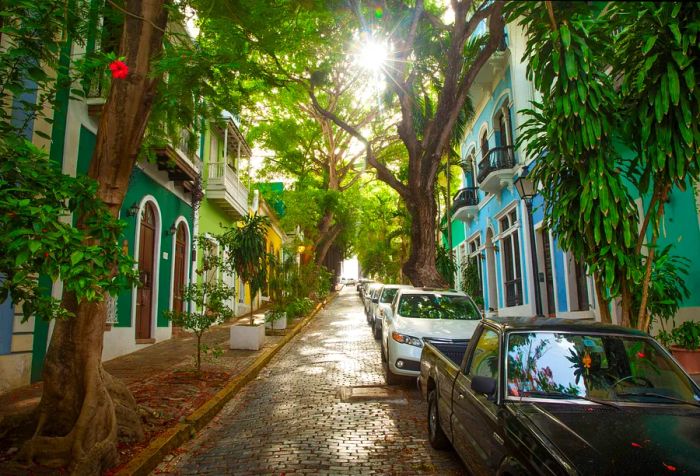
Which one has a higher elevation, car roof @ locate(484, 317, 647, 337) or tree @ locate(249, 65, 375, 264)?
tree @ locate(249, 65, 375, 264)

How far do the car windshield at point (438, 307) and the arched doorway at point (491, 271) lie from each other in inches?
439

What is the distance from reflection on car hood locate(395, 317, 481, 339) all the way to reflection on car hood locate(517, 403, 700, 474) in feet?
14.7

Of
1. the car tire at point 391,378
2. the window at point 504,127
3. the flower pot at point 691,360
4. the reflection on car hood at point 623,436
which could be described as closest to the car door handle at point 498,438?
the reflection on car hood at point 623,436

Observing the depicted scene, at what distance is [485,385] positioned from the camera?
3402 millimetres

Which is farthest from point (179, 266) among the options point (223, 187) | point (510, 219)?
point (510, 219)

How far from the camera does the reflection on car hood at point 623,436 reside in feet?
7.60

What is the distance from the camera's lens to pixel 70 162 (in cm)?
891

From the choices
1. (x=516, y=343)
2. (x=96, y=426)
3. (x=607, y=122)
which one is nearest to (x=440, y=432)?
(x=516, y=343)

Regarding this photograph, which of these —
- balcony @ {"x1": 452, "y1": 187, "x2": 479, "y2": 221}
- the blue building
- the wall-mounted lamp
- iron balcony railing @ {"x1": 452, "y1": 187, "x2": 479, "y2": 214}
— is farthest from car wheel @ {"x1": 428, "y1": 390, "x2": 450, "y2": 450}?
iron balcony railing @ {"x1": 452, "y1": 187, "x2": 479, "y2": 214}

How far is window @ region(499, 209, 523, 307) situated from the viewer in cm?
1655

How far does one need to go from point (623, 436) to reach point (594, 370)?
0.85 m

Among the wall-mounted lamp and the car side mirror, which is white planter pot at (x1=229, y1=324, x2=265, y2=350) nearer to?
the wall-mounted lamp

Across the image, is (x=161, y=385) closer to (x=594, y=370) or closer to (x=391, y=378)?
(x=391, y=378)

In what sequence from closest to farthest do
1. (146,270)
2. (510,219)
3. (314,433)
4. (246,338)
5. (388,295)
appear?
(314,433) → (246,338) → (146,270) → (388,295) → (510,219)
